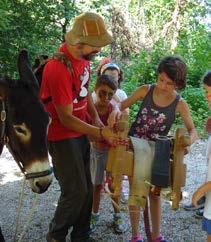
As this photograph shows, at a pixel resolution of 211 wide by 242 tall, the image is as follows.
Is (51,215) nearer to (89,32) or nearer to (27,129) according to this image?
(27,129)

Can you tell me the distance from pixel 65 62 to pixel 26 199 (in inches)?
94.7

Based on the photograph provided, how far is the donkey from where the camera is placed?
2.41 metres

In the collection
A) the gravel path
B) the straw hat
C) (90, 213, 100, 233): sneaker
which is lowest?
the gravel path

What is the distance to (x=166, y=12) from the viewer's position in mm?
14766

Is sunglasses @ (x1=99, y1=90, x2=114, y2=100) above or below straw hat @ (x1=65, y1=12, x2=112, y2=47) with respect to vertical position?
below

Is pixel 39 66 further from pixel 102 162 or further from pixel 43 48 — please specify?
pixel 43 48

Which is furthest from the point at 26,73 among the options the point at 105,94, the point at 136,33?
the point at 136,33

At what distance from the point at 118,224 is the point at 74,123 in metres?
1.48

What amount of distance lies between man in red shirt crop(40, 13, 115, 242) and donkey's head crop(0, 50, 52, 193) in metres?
0.17

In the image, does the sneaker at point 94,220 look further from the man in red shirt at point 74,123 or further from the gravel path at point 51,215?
the man in red shirt at point 74,123

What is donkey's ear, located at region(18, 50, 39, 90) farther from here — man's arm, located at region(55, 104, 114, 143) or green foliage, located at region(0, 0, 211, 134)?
green foliage, located at region(0, 0, 211, 134)

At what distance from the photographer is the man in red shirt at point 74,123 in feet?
8.28

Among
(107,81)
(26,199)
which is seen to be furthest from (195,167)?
(107,81)

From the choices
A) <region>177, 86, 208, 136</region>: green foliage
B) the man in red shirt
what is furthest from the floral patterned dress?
<region>177, 86, 208, 136</region>: green foliage
